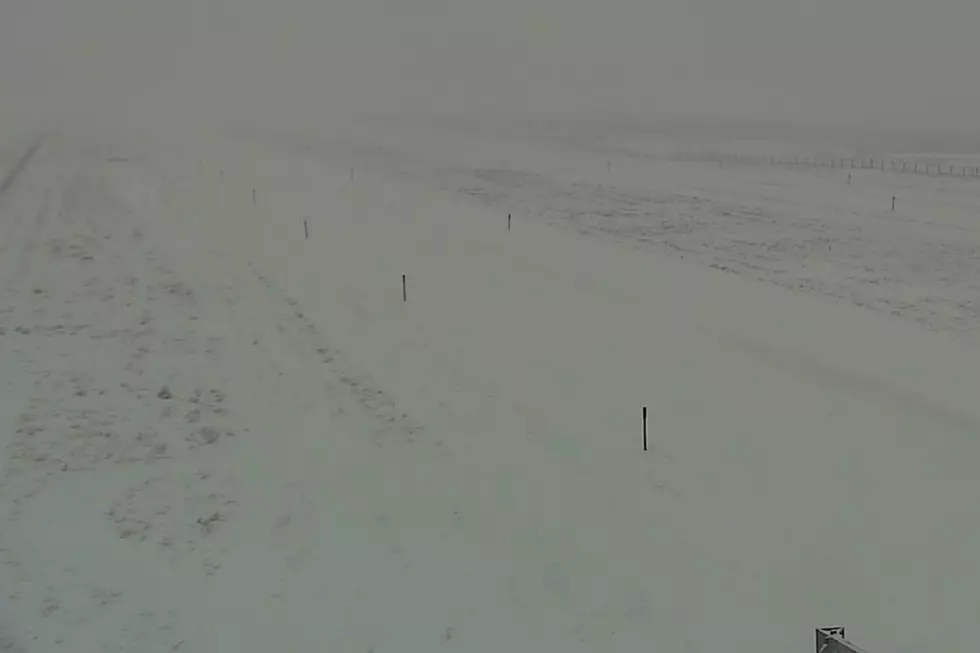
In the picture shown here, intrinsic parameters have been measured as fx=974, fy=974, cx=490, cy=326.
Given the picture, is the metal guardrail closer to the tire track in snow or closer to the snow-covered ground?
the snow-covered ground

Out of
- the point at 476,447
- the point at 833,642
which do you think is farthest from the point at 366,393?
the point at 833,642

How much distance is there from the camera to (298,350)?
17.0 m

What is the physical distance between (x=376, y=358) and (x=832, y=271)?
1518cm

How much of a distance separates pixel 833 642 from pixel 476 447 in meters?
6.19

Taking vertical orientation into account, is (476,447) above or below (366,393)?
below

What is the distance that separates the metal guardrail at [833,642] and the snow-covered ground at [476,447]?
1073 mm

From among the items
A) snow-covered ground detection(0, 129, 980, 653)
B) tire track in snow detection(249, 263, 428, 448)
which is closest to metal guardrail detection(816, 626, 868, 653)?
snow-covered ground detection(0, 129, 980, 653)

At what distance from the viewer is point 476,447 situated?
12.8 meters

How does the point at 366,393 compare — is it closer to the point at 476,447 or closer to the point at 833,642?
the point at 476,447

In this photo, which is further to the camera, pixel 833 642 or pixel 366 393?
pixel 366 393

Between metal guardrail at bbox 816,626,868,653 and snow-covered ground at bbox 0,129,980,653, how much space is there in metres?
1.07

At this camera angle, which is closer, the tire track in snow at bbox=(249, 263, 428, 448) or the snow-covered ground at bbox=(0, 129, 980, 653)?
the snow-covered ground at bbox=(0, 129, 980, 653)

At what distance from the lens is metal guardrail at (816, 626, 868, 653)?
282 inches

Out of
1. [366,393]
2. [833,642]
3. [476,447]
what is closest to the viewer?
[833,642]
